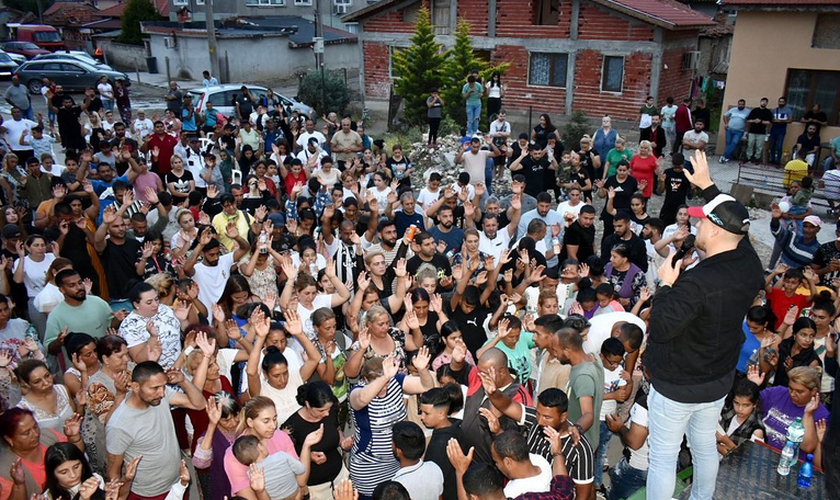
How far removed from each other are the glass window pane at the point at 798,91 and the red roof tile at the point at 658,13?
4.85 meters

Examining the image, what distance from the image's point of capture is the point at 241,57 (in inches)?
1227

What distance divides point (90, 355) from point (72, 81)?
85.7ft

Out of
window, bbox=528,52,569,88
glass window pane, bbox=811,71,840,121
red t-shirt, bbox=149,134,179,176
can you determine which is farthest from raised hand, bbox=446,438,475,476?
Result: window, bbox=528,52,569,88

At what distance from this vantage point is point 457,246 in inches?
320

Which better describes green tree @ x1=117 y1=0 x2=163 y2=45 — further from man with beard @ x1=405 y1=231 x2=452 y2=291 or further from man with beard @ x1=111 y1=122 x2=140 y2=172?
man with beard @ x1=405 y1=231 x2=452 y2=291

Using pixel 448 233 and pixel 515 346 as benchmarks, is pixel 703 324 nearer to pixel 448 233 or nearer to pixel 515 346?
pixel 515 346

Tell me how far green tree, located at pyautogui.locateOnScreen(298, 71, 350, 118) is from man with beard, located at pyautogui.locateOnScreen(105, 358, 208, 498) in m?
20.3

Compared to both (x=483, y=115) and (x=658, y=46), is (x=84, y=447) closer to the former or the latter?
(x=483, y=115)

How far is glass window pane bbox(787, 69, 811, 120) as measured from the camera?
49.9 feet

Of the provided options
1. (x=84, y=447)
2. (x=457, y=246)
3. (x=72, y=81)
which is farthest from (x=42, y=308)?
(x=72, y=81)

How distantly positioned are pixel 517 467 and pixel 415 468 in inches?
26.0

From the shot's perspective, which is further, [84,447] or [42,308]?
[42,308]

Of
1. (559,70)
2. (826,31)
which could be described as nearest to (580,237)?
(826,31)

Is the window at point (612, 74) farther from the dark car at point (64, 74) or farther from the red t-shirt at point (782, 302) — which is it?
the dark car at point (64, 74)
